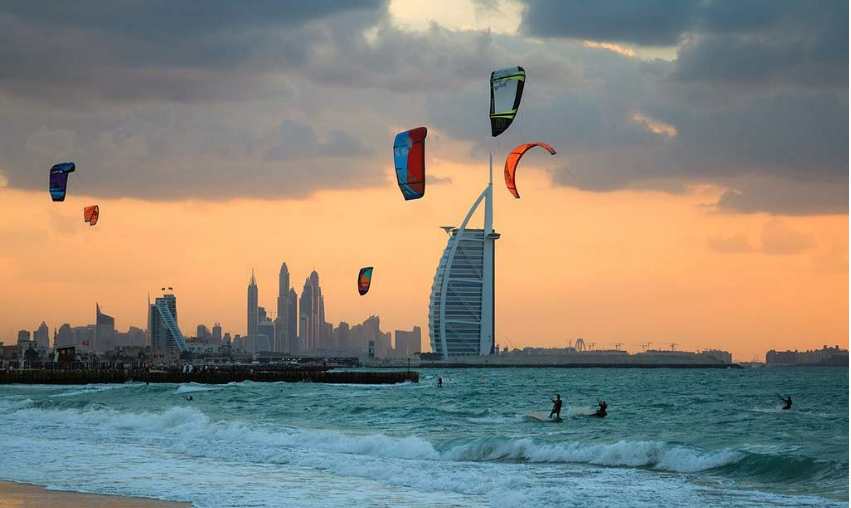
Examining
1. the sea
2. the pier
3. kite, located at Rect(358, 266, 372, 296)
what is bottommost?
the pier

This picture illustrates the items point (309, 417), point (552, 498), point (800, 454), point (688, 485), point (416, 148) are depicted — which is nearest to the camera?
point (552, 498)

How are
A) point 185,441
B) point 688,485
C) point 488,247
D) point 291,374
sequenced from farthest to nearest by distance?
point 488,247
point 291,374
point 185,441
point 688,485

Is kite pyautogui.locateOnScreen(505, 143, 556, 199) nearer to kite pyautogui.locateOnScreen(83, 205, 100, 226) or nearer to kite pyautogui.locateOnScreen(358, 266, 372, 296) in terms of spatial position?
kite pyautogui.locateOnScreen(83, 205, 100, 226)

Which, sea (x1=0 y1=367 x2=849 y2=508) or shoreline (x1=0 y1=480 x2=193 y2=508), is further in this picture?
sea (x1=0 y1=367 x2=849 y2=508)

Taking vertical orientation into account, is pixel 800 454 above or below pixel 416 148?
below

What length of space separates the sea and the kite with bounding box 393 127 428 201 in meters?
8.87

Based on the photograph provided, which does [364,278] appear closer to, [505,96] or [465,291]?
[505,96]

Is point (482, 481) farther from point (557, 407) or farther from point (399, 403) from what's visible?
point (399, 403)

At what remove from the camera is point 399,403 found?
157ft

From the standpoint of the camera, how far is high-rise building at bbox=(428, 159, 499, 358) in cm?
16450

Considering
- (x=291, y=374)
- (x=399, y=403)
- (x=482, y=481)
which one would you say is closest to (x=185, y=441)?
(x=482, y=481)

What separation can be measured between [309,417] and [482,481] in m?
19.1

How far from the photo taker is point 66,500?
56.1ft

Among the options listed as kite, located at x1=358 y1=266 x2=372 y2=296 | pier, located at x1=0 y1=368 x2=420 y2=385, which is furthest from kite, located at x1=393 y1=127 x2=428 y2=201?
kite, located at x1=358 y1=266 x2=372 y2=296
